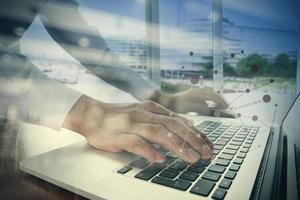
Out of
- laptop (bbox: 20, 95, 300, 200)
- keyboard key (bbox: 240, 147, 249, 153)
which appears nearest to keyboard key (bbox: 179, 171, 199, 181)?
laptop (bbox: 20, 95, 300, 200)

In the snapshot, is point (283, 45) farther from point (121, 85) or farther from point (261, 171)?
point (121, 85)

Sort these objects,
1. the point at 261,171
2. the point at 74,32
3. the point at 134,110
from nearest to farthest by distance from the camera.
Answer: the point at 261,171, the point at 134,110, the point at 74,32

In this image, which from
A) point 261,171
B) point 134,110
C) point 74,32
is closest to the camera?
point 261,171

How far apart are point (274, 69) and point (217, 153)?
0.13 meters

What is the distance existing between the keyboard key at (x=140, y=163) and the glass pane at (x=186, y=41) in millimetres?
134

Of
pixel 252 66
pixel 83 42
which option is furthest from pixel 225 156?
pixel 83 42

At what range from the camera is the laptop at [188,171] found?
0.80ft

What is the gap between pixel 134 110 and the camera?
0.41 meters

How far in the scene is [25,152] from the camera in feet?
1.25

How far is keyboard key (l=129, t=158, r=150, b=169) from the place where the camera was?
0.30 meters

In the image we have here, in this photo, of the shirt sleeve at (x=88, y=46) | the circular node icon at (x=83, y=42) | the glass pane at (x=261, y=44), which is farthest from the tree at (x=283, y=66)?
the circular node icon at (x=83, y=42)

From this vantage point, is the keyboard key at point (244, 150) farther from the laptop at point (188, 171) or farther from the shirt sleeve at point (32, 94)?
the shirt sleeve at point (32, 94)

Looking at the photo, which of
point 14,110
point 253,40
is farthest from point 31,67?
point 253,40

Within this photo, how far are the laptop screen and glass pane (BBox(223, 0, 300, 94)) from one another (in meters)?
0.04
